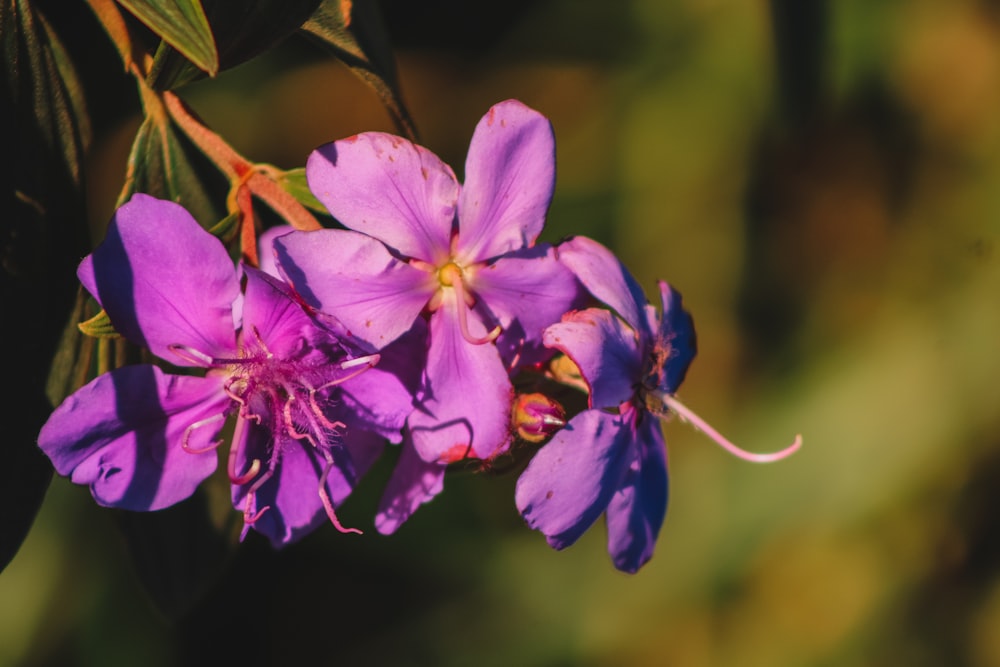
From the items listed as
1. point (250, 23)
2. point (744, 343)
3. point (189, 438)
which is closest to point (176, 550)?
point (189, 438)

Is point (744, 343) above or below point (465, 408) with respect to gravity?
below

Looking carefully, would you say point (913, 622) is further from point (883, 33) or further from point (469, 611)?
point (883, 33)

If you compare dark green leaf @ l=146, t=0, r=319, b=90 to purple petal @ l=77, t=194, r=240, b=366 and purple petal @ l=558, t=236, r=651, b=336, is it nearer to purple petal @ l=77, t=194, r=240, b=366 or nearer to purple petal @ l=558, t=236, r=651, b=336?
purple petal @ l=77, t=194, r=240, b=366

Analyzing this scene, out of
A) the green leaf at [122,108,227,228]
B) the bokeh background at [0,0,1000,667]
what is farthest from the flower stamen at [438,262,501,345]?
the bokeh background at [0,0,1000,667]

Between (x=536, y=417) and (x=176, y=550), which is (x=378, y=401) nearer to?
(x=536, y=417)

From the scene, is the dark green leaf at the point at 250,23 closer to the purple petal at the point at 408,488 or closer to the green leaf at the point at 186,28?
the green leaf at the point at 186,28

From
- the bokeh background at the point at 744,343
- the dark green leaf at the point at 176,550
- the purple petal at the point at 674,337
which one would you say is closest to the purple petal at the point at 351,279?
the purple petal at the point at 674,337
